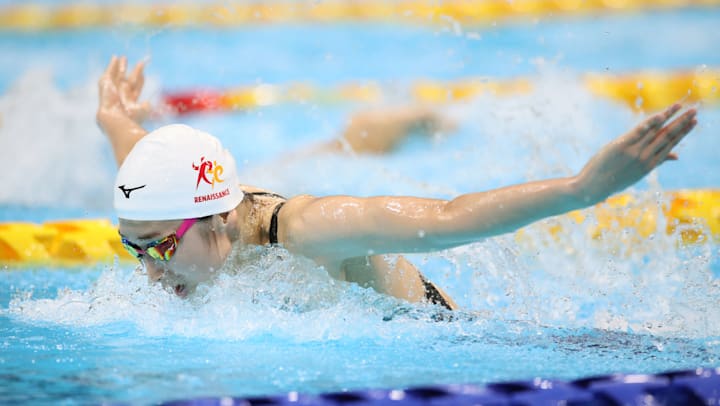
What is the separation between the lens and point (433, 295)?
2910mm

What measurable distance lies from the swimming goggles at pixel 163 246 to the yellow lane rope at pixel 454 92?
4492mm

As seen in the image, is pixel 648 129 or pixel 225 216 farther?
pixel 225 216

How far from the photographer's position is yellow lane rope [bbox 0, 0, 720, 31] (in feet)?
31.1

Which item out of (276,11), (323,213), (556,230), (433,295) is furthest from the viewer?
(276,11)

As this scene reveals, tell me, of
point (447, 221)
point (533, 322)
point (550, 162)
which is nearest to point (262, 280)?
point (447, 221)

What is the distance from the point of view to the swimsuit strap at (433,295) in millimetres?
2893

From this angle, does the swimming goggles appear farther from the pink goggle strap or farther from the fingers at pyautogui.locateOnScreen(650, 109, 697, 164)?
the fingers at pyautogui.locateOnScreen(650, 109, 697, 164)

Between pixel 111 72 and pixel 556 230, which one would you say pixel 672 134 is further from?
pixel 111 72

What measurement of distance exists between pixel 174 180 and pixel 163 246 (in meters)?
0.19

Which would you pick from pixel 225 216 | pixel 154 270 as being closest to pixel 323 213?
pixel 225 216

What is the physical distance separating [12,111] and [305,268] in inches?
179

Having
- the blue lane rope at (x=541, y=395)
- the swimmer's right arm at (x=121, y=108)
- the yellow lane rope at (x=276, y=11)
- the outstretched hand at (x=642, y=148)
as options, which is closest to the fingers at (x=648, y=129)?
the outstretched hand at (x=642, y=148)

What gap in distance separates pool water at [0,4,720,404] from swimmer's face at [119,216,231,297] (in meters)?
0.07

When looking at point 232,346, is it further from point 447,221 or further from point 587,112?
point 587,112
